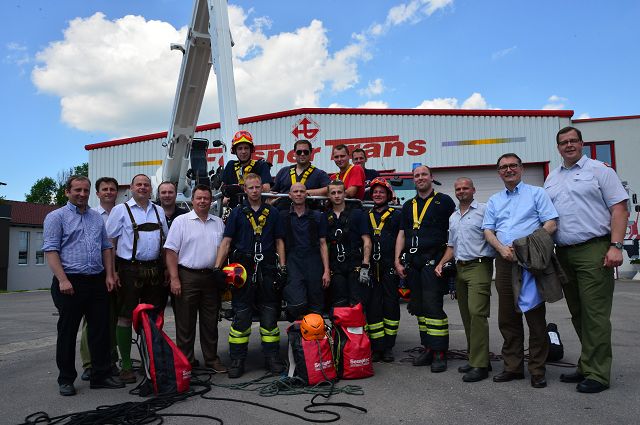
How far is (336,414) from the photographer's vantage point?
396 cm

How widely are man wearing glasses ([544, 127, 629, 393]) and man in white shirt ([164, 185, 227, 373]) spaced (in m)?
3.28

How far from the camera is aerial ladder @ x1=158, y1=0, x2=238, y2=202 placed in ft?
30.4

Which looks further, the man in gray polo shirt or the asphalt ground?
the man in gray polo shirt

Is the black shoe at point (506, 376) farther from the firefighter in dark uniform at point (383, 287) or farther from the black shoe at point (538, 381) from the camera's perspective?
the firefighter in dark uniform at point (383, 287)

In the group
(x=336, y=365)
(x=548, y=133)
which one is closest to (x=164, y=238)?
(x=336, y=365)

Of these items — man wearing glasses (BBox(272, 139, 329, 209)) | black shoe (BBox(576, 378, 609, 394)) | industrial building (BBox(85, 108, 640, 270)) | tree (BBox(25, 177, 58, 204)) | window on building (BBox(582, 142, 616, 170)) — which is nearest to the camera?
black shoe (BBox(576, 378, 609, 394))

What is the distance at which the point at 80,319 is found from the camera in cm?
502

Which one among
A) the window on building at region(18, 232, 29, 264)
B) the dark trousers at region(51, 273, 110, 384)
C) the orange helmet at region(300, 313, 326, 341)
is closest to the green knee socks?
the dark trousers at region(51, 273, 110, 384)

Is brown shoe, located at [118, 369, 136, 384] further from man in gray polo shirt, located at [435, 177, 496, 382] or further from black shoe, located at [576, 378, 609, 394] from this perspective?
black shoe, located at [576, 378, 609, 394]

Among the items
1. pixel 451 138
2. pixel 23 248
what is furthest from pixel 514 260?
pixel 23 248

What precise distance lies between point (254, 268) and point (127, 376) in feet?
5.41

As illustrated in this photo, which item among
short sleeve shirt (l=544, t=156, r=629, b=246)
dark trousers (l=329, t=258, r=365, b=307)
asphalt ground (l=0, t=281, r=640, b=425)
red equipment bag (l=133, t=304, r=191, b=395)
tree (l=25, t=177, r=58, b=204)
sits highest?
tree (l=25, t=177, r=58, b=204)

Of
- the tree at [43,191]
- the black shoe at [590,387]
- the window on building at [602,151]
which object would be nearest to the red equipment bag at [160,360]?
the black shoe at [590,387]

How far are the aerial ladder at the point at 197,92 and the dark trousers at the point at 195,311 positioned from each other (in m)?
3.96
